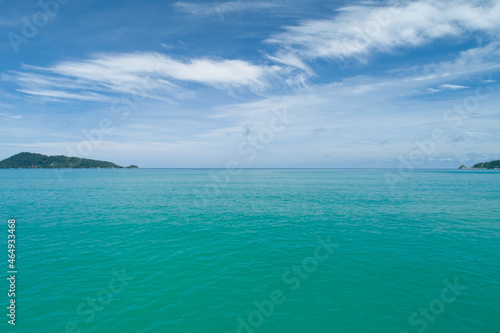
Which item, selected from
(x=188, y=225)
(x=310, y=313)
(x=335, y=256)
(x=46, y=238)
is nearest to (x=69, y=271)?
(x=46, y=238)

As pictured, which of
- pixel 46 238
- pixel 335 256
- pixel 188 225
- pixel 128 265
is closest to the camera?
pixel 128 265

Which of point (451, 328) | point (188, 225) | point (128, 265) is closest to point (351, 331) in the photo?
point (451, 328)

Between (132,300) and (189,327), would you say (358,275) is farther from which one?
(132,300)

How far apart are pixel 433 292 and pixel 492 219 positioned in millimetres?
39003

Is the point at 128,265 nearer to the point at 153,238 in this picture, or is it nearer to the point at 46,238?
the point at 153,238

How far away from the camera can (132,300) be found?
19.2 m

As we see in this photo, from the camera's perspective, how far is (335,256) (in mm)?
27766

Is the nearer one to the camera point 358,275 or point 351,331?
point 351,331

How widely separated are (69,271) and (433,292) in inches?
1371

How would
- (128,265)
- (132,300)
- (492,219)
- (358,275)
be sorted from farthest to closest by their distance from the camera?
(492,219)
(128,265)
(358,275)
(132,300)
